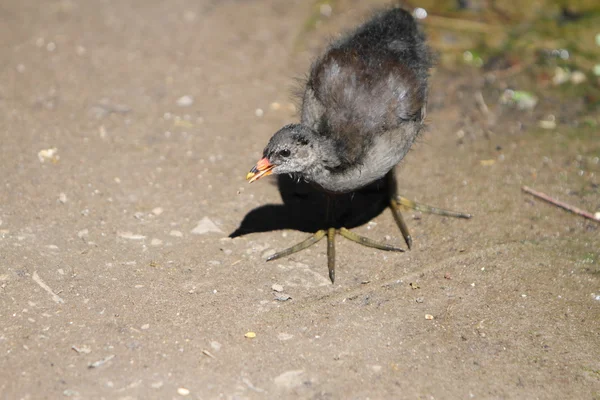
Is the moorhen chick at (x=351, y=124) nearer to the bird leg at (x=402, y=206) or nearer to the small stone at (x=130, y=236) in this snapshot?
the bird leg at (x=402, y=206)

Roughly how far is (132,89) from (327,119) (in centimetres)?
253

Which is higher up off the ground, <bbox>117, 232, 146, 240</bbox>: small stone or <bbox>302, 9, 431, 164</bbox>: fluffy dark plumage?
<bbox>302, 9, 431, 164</bbox>: fluffy dark plumage

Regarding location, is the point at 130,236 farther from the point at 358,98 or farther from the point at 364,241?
the point at 358,98

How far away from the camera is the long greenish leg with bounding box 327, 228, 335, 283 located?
4359 mm

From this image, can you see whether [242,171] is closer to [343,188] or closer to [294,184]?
[294,184]

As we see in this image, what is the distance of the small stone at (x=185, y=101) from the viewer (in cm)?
607

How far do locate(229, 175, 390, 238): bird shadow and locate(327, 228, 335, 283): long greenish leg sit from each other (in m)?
0.11

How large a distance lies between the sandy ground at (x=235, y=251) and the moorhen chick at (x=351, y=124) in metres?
0.39

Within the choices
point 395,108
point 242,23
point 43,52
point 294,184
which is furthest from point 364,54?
point 43,52

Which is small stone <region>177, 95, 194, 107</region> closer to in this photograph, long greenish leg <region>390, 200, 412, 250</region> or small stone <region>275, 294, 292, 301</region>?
long greenish leg <region>390, 200, 412, 250</region>

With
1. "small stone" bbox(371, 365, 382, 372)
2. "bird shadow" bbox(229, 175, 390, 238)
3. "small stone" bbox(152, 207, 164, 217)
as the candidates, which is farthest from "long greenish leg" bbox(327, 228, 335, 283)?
"small stone" bbox(152, 207, 164, 217)

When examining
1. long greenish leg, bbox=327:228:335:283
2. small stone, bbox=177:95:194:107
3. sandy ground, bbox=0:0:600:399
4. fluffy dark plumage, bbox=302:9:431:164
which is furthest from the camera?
small stone, bbox=177:95:194:107

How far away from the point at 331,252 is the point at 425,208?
86 cm

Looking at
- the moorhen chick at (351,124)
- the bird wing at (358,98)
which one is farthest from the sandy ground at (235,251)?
the bird wing at (358,98)
